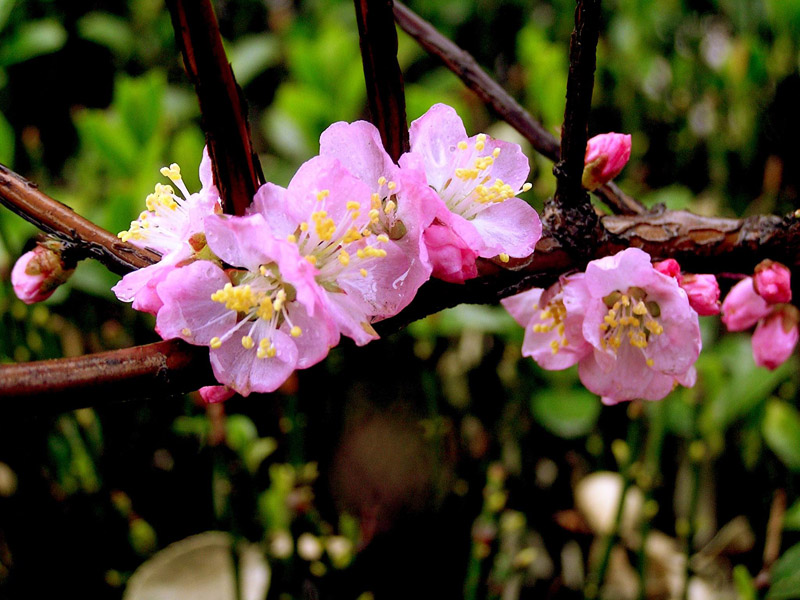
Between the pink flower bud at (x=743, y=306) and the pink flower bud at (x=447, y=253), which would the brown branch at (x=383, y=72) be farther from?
the pink flower bud at (x=743, y=306)

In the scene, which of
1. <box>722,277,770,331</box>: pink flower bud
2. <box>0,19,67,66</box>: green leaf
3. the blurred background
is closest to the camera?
<box>722,277,770,331</box>: pink flower bud

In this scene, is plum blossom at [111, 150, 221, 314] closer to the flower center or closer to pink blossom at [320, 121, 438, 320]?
pink blossom at [320, 121, 438, 320]

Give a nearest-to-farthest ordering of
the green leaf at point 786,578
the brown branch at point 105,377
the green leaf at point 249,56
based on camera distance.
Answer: the brown branch at point 105,377 → the green leaf at point 786,578 → the green leaf at point 249,56

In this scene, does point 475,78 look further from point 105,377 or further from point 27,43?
point 27,43

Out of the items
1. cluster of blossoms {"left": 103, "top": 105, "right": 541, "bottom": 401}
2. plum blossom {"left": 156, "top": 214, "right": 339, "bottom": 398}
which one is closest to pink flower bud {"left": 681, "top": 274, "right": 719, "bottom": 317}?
cluster of blossoms {"left": 103, "top": 105, "right": 541, "bottom": 401}

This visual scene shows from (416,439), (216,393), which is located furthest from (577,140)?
(416,439)

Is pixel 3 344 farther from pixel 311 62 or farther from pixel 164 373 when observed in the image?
pixel 164 373

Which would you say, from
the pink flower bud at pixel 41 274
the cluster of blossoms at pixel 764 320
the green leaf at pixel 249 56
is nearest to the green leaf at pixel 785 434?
the cluster of blossoms at pixel 764 320

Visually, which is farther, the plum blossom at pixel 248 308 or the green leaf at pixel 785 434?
the green leaf at pixel 785 434
